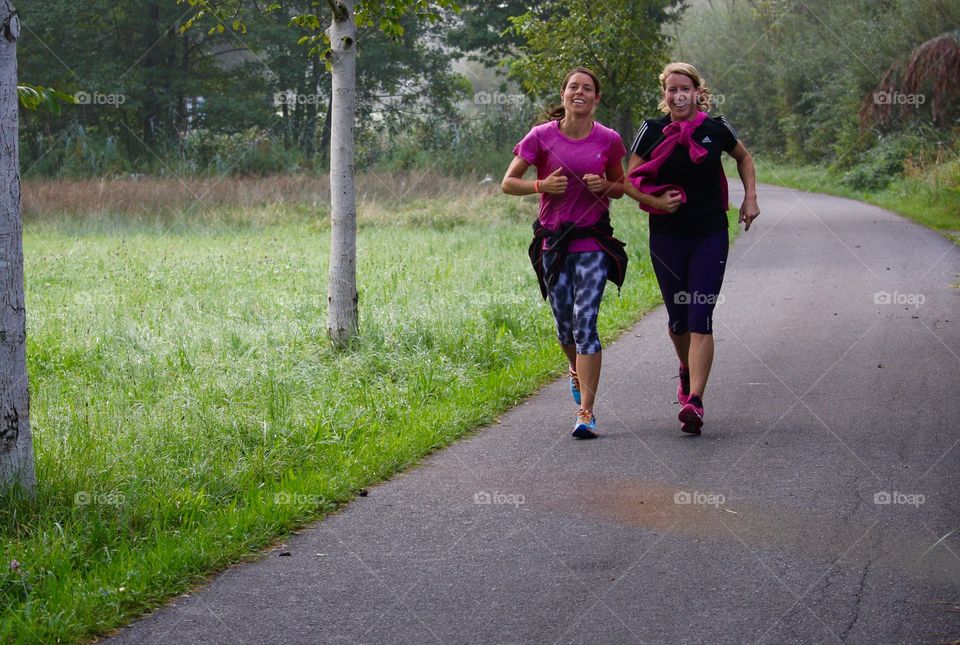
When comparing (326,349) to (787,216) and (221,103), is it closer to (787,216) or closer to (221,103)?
(787,216)

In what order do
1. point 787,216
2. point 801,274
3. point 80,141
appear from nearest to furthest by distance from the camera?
point 801,274, point 787,216, point 80,141

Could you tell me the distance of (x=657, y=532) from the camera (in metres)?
4.70

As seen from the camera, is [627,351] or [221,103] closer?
[627,351]

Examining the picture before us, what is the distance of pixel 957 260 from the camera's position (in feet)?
48.9

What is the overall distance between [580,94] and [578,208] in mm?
658

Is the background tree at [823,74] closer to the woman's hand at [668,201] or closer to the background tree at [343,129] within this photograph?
the background tree at [343,129]

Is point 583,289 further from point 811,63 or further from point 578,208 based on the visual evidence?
point 811,63

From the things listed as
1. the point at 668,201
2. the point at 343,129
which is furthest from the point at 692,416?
the point at 343,129

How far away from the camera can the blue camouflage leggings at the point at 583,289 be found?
6379 mm

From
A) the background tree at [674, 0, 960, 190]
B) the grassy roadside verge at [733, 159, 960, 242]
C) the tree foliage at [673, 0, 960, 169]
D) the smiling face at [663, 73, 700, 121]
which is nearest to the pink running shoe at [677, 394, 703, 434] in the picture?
the smiling face at [663, 73, 700, 121]

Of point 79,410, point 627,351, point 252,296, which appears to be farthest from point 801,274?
point 79,410

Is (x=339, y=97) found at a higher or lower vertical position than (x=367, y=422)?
higher

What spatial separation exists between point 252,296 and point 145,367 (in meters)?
3.66

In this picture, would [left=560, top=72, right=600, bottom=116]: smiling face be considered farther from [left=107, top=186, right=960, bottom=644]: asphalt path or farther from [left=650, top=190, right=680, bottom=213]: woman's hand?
[left=107, top=186, right=960, bottom=644]: asphalt path
